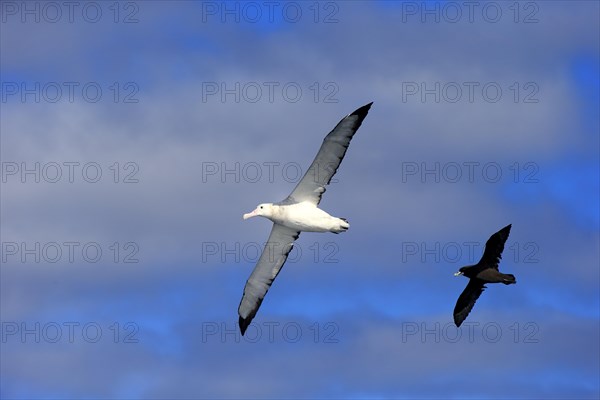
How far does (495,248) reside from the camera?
4331cm

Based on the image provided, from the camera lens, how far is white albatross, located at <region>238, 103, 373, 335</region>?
38.5 metres

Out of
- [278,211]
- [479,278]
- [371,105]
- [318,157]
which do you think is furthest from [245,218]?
[479,278]

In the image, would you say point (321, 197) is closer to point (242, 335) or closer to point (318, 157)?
point (318, 157)

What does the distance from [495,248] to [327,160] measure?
8.24m

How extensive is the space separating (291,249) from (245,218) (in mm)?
2228

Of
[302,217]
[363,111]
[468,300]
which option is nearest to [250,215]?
[302,217]

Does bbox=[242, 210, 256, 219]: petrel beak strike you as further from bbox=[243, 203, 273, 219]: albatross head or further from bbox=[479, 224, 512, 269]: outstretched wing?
bbox=[479, 224, 512, 269]: outstretched wing

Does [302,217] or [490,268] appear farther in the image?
[490,268]

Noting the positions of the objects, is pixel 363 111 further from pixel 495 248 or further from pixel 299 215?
pixel 495 248

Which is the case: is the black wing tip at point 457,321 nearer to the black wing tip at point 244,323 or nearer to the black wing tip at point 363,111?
the black wing tip at point 244,323

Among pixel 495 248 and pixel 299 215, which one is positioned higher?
pixel 495 248

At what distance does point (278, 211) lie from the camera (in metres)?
40.6

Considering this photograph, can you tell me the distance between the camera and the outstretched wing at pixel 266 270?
41844 millimetres

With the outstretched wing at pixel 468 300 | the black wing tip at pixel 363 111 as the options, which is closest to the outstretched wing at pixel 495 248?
the outstretched wing at pixel 468 300
